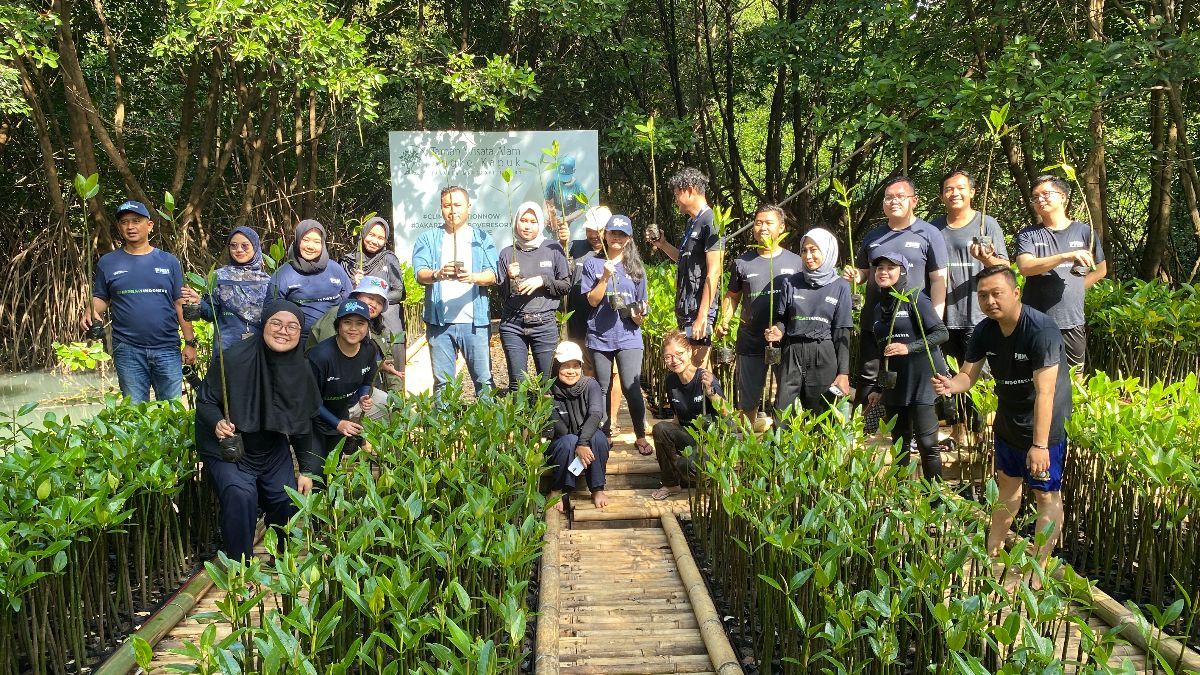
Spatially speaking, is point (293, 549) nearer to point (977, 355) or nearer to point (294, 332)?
point (294, 332)

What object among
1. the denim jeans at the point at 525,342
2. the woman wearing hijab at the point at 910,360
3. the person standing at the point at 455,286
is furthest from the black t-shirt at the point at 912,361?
the person standing at the point at 455,286

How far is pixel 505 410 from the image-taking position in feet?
15.1

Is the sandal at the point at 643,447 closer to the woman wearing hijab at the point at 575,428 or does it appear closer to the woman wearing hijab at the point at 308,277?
the woman wearing hijab at the point at 575,428

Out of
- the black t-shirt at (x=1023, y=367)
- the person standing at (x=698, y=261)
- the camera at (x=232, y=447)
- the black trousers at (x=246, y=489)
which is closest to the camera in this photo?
the black t-shirt at (x=1023, y=367)

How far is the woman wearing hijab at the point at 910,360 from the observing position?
4477mm

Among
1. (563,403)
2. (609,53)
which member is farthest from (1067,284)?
(609,53)

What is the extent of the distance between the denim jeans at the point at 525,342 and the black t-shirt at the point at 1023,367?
2.57 m

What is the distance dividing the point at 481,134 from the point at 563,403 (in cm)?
505

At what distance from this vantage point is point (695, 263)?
5348mm

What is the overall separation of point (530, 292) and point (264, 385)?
175 centimetres

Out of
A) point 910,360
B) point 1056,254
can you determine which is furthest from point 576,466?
point 1056,254

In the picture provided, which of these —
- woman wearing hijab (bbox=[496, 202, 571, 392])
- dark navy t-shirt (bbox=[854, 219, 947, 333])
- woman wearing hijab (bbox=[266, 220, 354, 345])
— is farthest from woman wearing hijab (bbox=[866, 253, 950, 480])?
woman wearing hijab (bbox=[266, 220, 354, 345])

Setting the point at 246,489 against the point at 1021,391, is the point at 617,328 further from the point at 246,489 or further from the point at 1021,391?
the point at 1021,391

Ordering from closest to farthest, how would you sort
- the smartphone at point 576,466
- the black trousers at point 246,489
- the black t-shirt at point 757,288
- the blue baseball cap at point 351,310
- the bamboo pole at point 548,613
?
the bamboo pole at point 548,613
the black trousers at point 246,489
the blue baseball cap at point 351,310
the smartphone at point 576,466
the black t-shirt at point 757,288
